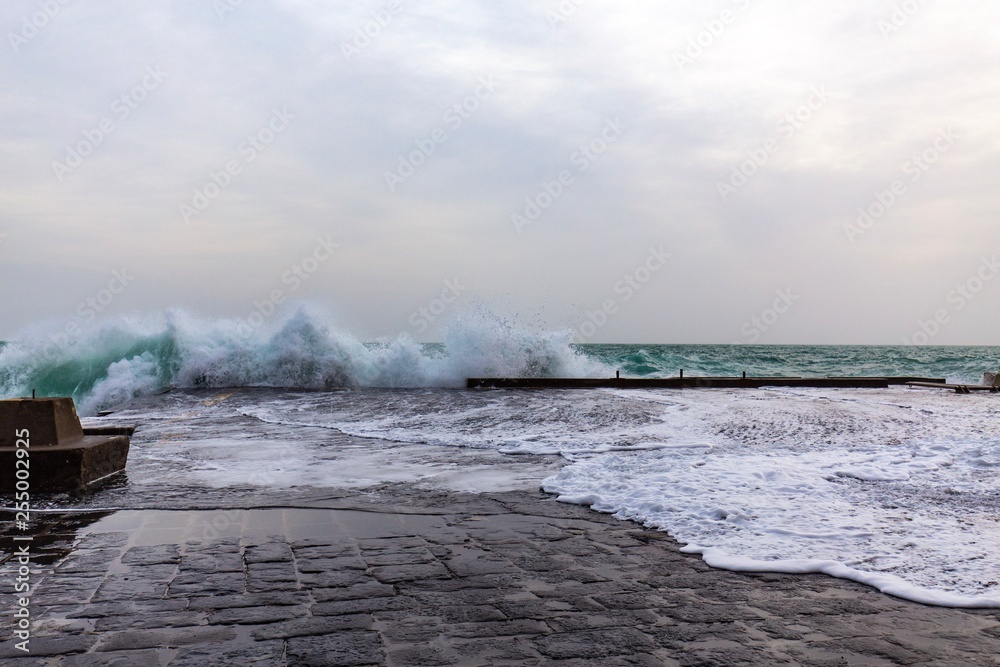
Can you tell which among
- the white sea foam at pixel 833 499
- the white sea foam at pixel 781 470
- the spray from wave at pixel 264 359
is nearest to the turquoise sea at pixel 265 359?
the spray from wave at pixel 264 359

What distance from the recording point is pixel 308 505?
583 cm

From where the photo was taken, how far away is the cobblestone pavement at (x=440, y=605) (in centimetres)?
286

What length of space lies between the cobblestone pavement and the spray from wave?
18.6 m

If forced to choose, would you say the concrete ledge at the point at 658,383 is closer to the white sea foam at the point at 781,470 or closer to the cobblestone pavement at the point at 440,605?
the white sea foam at the point at 781,470

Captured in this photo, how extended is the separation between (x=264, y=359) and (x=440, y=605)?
22548 mm

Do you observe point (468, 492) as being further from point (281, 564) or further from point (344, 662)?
point (344, 662)

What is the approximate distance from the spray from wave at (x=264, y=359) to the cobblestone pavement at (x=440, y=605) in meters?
18.6

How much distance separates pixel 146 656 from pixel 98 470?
460 centimetres

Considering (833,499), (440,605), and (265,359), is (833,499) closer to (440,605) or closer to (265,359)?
(440,605)

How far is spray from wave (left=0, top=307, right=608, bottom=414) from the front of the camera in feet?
77.6

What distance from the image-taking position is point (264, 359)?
24.7 m

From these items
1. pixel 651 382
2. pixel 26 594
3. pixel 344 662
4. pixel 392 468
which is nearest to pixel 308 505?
pixel 392 468

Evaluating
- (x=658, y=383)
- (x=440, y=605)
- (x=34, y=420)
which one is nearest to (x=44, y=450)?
(x=34, y=420)

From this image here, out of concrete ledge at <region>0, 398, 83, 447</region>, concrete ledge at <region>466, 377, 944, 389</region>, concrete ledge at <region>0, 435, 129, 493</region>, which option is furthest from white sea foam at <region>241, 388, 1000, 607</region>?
concrete ledge at <region>466, 377, 944, 389</region>
